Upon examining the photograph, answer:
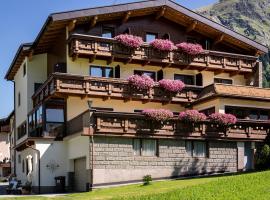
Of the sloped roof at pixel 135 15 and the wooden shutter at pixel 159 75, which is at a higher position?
the sloped roof at pixel 135 15

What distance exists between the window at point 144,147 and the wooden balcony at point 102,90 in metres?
4.73

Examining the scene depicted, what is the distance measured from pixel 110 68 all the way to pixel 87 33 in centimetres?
280

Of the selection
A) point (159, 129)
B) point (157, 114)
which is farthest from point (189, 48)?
point (159, 129)

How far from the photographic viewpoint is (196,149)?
3152cm

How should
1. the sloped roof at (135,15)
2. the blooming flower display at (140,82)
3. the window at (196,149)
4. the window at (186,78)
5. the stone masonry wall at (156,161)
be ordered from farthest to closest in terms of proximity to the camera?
the window at (186,78) < the blooming flower display at (140,82) < the sloped roof at (135,15) < the window at (196,149) < the stone masonry wall at (156,161)

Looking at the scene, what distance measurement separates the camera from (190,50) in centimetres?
3656

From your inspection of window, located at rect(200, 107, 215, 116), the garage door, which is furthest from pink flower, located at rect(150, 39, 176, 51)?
the garage door

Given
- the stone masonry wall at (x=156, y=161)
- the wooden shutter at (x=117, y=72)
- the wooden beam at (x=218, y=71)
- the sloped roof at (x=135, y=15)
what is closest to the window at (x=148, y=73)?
the wooden shutter at (x=117, y=72)

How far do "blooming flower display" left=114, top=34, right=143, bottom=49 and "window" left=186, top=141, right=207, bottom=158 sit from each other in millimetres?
7640

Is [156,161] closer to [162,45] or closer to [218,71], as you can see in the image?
[162,45]

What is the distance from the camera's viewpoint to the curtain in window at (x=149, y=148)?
30.0 m

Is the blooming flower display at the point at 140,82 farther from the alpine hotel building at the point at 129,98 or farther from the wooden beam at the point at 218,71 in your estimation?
the wooden beam at the point at 218,71

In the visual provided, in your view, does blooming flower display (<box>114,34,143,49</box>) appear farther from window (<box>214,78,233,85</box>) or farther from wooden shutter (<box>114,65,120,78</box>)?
window (<box>214,78,233,85</box>)

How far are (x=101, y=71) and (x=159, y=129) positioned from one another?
276 inches
